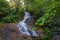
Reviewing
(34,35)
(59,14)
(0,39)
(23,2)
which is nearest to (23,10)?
(23,2)

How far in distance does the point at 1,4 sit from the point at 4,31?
21.1 ft

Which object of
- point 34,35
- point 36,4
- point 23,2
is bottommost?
point 34,35

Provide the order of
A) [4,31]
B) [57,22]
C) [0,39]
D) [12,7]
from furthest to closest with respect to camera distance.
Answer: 1. [12,7]
2. [57,22]
3. [4,31]
4. [0,39]

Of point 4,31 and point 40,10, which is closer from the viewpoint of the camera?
point 4,31

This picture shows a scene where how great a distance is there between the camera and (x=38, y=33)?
37.4ft

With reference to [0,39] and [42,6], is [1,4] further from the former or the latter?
[0,39]

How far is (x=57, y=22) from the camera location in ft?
40.7

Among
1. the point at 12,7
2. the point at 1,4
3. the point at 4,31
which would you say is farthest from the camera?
the point at 12,7

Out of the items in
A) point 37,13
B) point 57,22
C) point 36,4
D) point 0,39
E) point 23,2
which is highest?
point 23,2

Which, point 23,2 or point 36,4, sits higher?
point 23,2

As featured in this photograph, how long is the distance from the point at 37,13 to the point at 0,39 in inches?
339

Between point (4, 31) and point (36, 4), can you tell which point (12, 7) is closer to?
point (36, 4)

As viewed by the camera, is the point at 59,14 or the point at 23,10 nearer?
the point at 59,14

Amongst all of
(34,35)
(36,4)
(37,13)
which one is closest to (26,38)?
(34,35)
